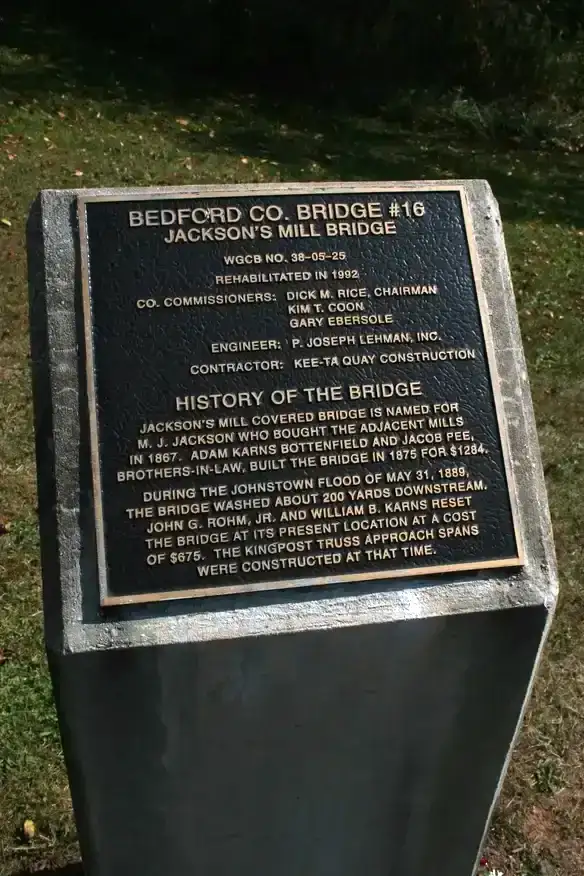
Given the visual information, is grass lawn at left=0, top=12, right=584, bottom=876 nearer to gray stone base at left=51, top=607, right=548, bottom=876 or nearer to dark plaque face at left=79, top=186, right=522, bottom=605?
gray stone base at left=51, top=607, right=548, bottom=876

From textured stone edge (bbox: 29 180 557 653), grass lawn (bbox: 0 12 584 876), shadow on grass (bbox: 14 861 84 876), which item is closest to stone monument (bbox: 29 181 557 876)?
textured stone edge (bbox: 29 180 557 653)

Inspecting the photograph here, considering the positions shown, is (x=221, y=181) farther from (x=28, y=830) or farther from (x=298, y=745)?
(x=298, y=745)

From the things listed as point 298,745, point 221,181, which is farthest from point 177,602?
point 221,181

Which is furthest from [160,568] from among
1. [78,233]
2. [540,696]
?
[540,696]

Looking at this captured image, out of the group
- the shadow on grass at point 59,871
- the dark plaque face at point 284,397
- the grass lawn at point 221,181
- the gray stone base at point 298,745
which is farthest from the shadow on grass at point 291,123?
the shadow on grass at point 59,871

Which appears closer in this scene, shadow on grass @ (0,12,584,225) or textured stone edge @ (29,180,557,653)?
textured stone edge @ (29,180,557,653)

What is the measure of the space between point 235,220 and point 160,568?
1.00 metres

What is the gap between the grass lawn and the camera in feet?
11.1

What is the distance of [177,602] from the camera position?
89.7 inches

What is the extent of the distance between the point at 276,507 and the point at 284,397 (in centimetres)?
30

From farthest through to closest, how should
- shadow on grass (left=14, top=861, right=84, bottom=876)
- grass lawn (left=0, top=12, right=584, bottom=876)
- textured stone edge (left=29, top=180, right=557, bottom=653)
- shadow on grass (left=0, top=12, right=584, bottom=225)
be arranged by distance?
shadow on grass (left=0, top=12, right=584, bottom=225) → grass lawn (left=0, top=12, right=584, bottom=876) → shadow on grass (left=14, top=861, right=84, bottom=876) → textured stone edge (left=29, top=180, right=557, bottom=653)

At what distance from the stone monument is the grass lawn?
17.7 inches

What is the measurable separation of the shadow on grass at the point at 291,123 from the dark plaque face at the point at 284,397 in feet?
20.6

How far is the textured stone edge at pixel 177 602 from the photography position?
225cm
